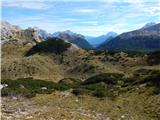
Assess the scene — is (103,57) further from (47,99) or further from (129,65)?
(47,99)

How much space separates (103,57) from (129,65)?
17.0 meters

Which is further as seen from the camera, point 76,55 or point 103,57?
point 76,55

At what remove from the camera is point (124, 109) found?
40.3 meters

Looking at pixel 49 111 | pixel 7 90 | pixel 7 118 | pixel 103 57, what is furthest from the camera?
pixel 103 57

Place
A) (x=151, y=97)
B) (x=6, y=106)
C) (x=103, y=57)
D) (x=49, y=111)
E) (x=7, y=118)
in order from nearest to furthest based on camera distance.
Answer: (x=7, y=118), (x=49, y=111), (x=6, y=106), (x=151, y=97), (x=103, y=57)

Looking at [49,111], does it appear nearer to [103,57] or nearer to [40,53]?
[103,57]

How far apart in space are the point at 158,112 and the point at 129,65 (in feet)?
267

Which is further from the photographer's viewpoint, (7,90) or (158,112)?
(7,90)

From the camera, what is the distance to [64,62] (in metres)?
143

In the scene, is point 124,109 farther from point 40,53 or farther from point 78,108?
point 40,53

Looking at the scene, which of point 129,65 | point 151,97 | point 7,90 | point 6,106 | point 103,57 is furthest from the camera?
point 103,57

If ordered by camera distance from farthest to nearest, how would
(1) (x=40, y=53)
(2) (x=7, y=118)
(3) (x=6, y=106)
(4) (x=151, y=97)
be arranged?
(1) (x=40, y=53) < (4) (x=151, y=97) < (3) (x=6, y=106) < (2) (x=7, y=118)

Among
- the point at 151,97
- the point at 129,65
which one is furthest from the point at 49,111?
the point at 129,65

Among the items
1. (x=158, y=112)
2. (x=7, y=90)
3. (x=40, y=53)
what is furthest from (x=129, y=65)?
(x=158, y=112)
